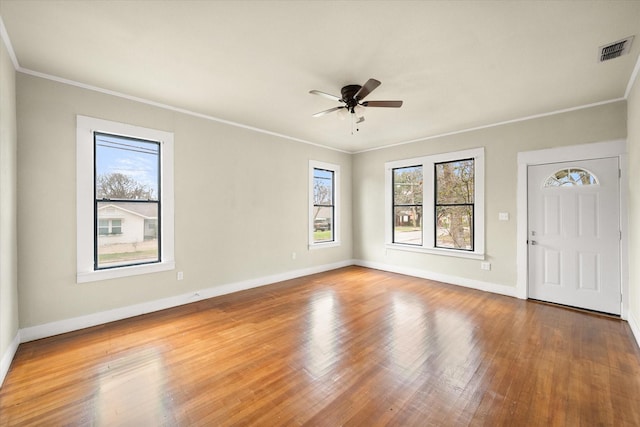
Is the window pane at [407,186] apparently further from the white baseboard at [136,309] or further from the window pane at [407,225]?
the white baseboard at [136,309]

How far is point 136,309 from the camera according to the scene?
3602 millimetres

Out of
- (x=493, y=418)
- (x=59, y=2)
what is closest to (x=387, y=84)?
(x=59, y=2)

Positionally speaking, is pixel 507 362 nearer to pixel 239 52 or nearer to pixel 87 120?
pixel 239 52

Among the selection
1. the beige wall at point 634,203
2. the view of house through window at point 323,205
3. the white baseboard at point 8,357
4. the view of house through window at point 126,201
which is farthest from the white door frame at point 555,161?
the white baseboard at point 8,357

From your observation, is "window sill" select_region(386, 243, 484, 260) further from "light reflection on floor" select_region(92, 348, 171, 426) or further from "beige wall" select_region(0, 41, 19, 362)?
"beige wall" select_region(0, 41, 19, 362)

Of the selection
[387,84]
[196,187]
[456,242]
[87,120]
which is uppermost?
[387,84]

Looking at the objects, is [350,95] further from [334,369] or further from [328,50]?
[334,369]

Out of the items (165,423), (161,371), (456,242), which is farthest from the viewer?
(456,242)

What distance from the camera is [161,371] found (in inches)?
94.0

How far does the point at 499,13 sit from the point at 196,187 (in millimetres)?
3935

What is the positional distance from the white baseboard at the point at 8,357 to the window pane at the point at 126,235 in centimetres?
94

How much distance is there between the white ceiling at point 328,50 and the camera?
202 centimetres

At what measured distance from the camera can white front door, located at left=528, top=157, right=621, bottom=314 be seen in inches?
144

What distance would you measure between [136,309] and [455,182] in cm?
539
